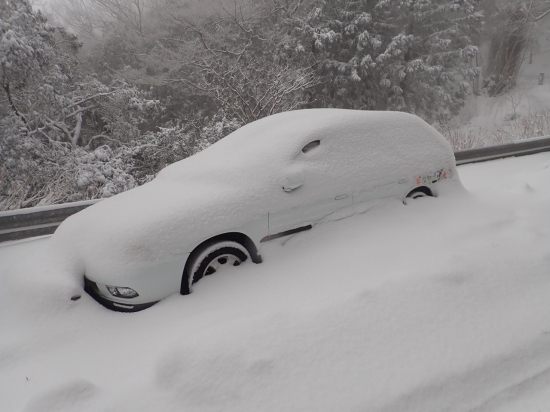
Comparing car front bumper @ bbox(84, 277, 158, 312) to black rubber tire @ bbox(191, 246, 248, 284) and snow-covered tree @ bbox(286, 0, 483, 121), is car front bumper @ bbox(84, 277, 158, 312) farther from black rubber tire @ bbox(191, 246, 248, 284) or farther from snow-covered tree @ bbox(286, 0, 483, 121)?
snow-covered tree @ bbox(286, 0, 483, 121)

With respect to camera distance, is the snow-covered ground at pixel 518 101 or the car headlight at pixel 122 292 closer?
the car headlight at pixel 122 292

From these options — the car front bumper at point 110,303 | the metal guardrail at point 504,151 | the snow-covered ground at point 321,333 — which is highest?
the car front bumper at point 110,303

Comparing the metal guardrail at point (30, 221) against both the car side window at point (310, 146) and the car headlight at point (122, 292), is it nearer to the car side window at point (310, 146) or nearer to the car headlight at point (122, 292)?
the car headlight at point (122, 292)

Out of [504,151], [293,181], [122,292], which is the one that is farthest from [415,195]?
[504,151]

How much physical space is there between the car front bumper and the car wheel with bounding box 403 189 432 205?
299cm

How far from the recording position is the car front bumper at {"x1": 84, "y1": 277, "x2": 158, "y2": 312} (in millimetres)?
2900

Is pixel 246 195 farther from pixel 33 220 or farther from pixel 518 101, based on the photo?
pixel 518 101

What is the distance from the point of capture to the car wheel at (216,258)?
303 cm

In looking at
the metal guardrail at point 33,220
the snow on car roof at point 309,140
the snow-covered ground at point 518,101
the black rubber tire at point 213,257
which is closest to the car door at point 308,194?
the snow on car roof at point 309,140

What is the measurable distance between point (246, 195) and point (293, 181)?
485 mm

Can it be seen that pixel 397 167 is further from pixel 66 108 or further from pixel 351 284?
pixel 66 108

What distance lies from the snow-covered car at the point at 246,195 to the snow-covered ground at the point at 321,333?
202 mm

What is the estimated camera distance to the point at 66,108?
12.8 metres

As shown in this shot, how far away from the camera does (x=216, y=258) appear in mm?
3115
